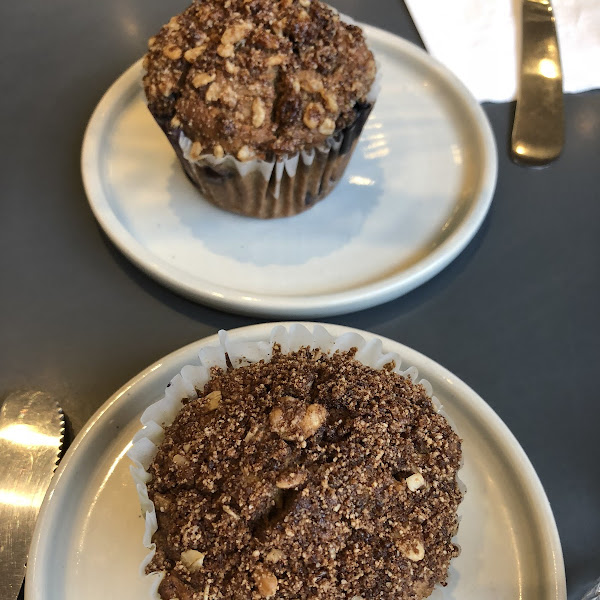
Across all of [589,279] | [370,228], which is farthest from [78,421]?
[589,279]

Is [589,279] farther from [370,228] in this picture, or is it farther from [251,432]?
[251,432]

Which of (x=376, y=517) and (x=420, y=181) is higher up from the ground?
(x=420, y=181)

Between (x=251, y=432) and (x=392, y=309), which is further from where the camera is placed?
(x=392, y=309)

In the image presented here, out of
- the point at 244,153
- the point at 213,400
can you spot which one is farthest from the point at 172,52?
the point at 213,400

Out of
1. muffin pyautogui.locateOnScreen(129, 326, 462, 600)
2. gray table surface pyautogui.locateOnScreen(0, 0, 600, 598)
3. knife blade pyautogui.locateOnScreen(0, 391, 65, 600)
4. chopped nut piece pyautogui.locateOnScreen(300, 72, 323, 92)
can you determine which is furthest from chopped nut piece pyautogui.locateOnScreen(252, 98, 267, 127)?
knife blade pyautogui.locateOnScreen(0, 391, 65, 600)

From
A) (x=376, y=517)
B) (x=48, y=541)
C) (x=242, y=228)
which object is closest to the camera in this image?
(x=376, y=517)

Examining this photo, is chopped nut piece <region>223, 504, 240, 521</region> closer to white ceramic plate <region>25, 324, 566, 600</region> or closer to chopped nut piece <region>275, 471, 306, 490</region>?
Answer: chopped nut piece <region>275, 471, 306, 490</region>

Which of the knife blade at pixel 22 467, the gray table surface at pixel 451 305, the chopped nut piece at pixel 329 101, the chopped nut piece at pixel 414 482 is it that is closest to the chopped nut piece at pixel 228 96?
the chopped nut piece at pixel 329 101
